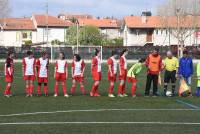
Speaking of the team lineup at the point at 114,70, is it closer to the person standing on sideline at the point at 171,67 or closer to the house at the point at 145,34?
the person standing on sideline at the point at 171,67

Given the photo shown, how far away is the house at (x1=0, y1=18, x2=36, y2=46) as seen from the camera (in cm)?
11138

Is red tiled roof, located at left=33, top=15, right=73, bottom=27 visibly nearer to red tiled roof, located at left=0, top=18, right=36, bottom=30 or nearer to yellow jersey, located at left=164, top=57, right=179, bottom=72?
red tiled roof, located at left=0, top=18, right=36, bottom=30

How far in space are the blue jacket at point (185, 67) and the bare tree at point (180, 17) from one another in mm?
64109

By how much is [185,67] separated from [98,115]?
7326 millimetres

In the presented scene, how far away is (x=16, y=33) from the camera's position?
11225 cm

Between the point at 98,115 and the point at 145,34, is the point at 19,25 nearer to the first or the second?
the point at 145,34

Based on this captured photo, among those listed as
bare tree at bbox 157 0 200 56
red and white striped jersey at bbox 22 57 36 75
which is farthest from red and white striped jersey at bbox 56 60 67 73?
bare tree at bbox 157 0 200 56

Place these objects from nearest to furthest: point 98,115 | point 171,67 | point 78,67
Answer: point 98,115 < point 171,67 < point 78,67

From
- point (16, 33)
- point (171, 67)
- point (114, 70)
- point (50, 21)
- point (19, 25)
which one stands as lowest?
point (114, 70)

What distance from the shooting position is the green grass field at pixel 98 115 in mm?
12672

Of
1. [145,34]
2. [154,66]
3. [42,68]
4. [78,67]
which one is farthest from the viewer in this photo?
[145,34]

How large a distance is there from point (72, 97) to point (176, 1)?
68.7m

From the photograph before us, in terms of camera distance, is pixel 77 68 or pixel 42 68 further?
pixel 77 68

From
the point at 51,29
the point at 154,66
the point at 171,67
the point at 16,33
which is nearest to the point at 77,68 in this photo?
the point at 154,66
